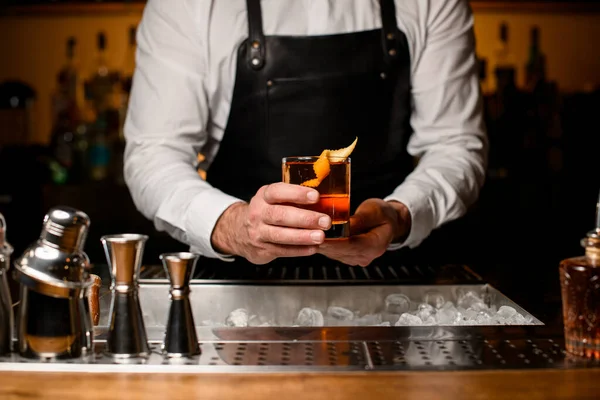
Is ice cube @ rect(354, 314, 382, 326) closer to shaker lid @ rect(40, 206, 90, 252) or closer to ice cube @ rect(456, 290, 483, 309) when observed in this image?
ice cube @ rect(456, 290, 483, 309)

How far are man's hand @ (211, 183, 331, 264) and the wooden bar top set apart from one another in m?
0.32

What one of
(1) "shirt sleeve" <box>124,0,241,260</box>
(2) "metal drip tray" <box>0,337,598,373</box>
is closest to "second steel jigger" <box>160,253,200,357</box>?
(2) "metal drip tray" <box>0,337,598,373</box>

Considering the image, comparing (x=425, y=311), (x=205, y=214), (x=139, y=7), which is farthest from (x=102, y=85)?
(x=425, y=311)

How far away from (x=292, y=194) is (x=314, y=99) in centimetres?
89

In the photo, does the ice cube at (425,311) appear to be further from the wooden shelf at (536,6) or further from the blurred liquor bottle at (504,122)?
the wooden shelf at (536,6)

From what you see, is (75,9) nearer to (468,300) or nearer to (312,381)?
(468,300)

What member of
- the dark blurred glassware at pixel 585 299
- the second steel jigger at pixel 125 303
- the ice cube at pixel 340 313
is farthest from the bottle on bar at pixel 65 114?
the dark blurred glassware at pixel 585 299

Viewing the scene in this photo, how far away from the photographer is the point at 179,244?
9.66 feet


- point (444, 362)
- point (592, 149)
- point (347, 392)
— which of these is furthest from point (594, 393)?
point (592, 149)

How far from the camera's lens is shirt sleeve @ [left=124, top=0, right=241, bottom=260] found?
1.83 meters

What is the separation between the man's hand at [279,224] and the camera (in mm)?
1181

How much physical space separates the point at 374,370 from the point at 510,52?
2.79m

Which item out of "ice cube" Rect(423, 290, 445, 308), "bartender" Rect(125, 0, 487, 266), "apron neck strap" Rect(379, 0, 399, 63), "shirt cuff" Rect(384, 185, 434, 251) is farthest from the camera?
"apron neck strap" Rect(379, 0, 399, 63)

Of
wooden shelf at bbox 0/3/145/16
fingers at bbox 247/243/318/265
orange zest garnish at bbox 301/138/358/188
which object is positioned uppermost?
wooden shelf at bbox 0/3/145/16
